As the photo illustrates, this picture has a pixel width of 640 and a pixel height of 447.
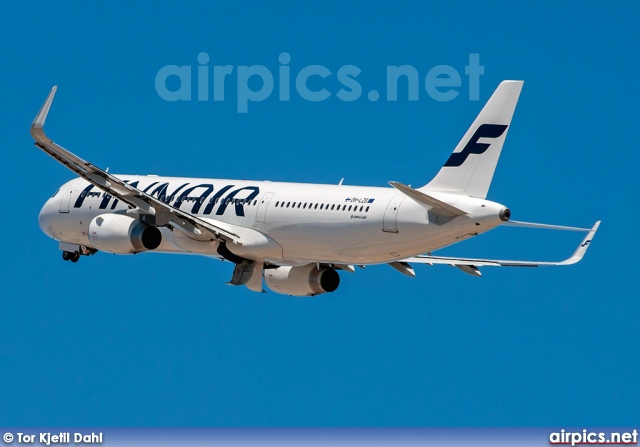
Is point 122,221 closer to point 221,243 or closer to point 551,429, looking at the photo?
point 221,243

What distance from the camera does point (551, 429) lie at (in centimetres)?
8375

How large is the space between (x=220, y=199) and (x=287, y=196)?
3.66 metres

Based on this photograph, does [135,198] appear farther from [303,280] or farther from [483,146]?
[483,146]

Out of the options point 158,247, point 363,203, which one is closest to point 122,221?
point 158,247

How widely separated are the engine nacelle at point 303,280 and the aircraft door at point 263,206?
161 inches

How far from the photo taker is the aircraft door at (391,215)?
8800cm

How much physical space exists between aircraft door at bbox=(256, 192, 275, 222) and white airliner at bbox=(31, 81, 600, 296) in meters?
0.04

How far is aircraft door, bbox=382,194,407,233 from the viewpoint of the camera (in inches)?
3465

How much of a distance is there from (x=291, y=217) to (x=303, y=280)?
5.03 meters

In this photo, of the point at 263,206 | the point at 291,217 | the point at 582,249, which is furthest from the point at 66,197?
the point at 582,249

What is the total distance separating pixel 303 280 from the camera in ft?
314

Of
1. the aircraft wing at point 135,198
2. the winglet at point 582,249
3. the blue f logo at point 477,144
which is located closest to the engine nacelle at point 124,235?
the aircraft wing at point 135,198

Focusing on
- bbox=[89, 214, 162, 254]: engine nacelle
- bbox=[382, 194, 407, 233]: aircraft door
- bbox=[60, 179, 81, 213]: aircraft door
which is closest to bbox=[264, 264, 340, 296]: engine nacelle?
bbox=[89, 214, 162, 254]: engine nacelle

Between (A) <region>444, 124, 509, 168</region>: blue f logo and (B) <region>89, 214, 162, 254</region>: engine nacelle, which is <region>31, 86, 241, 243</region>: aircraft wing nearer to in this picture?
(B) <region>89, 214, 162, 254</region>: engine nacelle
